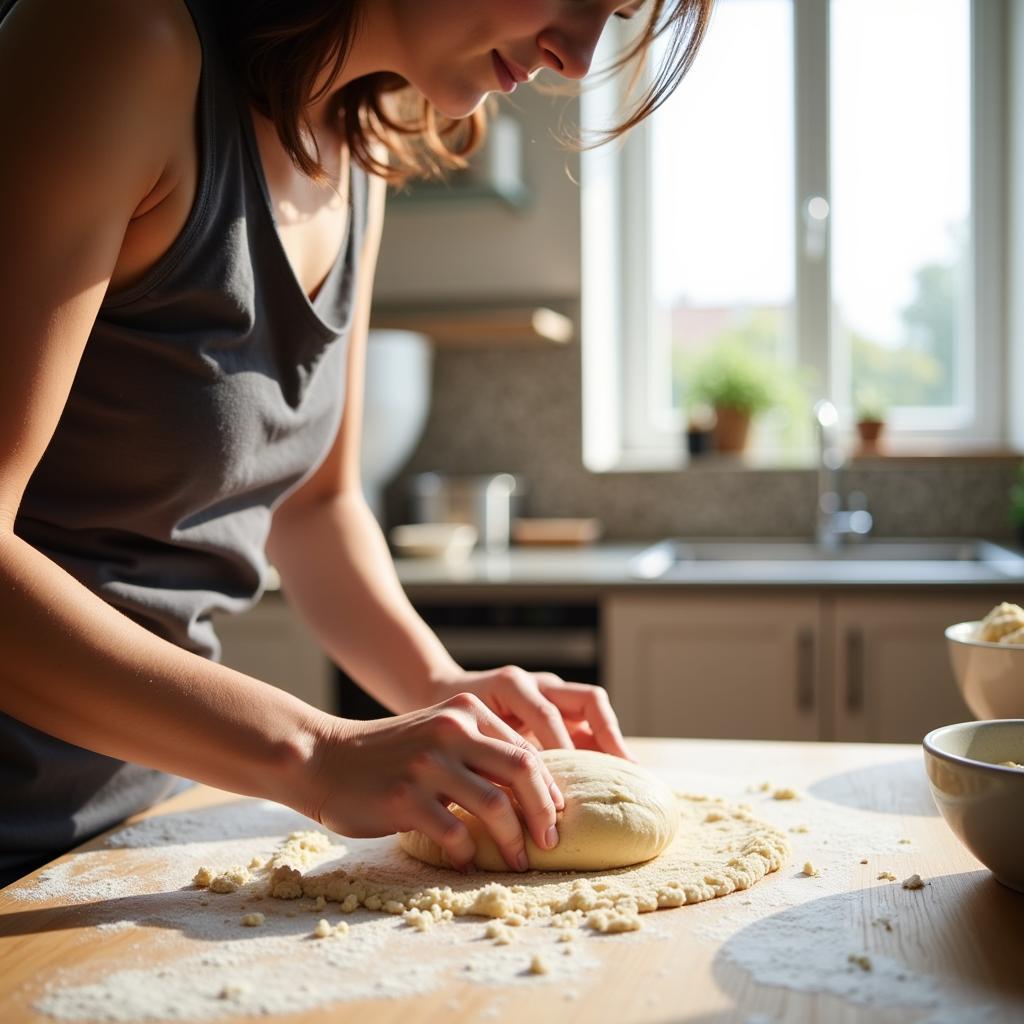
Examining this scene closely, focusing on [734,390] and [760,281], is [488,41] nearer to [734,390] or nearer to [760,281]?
[734,390]

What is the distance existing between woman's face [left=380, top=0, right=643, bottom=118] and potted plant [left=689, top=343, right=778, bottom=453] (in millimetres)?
1971

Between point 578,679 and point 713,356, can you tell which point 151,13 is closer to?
point 578,679

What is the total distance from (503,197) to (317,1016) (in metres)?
2.22

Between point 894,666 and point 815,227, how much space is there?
1334 mm

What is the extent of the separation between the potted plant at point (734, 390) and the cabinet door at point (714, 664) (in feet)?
2.85

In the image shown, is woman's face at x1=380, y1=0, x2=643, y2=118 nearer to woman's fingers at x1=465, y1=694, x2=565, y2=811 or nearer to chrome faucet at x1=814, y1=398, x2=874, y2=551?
woman's fingers at x1=465, y1=694, x2=565, y2=811

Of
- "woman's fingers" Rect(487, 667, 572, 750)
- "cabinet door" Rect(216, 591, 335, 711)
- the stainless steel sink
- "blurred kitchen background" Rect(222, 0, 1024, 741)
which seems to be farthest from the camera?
"blurred kitchen background" Rect(222, 0, 1024, 741)

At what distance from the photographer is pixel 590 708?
96 cm

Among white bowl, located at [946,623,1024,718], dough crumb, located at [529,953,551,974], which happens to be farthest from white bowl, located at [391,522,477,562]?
dough crumb, located at [529,953,551,974]

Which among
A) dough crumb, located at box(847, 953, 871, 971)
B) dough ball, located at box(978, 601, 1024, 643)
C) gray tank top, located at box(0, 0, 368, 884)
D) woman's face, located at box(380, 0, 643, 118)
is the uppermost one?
woman's face, located at box(380, 0, 643, 118)

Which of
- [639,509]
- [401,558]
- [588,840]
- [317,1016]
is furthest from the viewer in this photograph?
[639,509]

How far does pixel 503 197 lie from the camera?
258 cm

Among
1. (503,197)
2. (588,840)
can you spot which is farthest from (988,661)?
(503,197)

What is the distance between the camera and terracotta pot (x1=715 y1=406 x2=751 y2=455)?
111 inches
